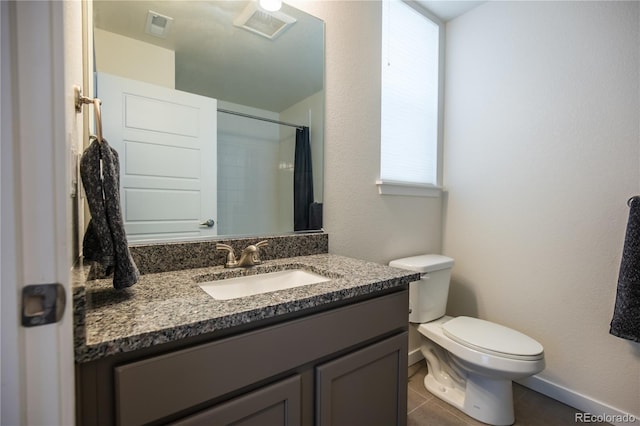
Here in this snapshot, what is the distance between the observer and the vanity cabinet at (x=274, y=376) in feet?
1.83

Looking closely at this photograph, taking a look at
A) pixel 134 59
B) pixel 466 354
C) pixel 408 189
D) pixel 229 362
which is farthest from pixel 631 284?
pixel 134 59

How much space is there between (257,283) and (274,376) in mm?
413

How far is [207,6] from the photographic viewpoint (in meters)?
1.15

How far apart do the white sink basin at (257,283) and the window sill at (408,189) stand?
0.76 m

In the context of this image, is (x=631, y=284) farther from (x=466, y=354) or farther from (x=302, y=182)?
(x=302, y=182)

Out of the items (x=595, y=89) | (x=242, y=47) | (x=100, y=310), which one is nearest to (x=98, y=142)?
(x=100, y=310)

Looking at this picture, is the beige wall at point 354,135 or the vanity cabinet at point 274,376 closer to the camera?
the vanity cabinet at point 274,376

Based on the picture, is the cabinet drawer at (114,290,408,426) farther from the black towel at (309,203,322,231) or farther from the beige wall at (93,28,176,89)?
the beige wall at (93,28,176,89)

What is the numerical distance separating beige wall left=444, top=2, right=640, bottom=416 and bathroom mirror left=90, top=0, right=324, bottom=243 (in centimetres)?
113

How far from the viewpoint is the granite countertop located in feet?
1.74

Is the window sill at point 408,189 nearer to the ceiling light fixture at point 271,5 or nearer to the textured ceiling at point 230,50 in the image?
the textured ceiling at point 230,50

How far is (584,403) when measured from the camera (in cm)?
147

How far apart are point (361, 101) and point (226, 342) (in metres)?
1.38

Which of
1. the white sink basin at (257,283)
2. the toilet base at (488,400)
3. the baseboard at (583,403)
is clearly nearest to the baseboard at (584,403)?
the baseboard at (583,403)
